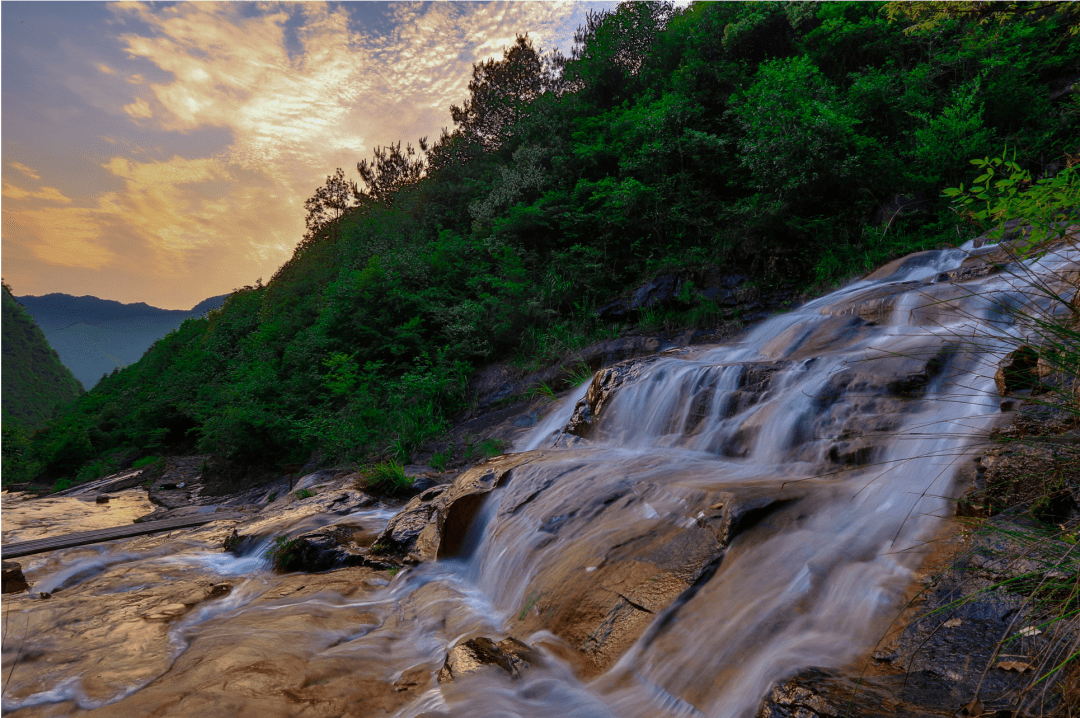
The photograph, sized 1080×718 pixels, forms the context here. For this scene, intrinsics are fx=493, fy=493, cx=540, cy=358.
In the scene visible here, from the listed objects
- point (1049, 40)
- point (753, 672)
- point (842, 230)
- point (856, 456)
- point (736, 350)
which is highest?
point (1049, 40)

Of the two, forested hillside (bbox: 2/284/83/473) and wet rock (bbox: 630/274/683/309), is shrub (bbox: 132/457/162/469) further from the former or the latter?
forested hillside (bbox: 2/284/83/473)

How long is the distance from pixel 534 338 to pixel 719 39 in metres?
12.6

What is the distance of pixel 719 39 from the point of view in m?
16.4

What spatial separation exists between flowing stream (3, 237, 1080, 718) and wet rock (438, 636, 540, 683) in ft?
0.22

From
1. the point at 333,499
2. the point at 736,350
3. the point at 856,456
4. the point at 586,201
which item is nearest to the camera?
the point at 856,456

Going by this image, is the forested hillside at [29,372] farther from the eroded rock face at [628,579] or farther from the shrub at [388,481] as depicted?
the eroded rock face at [628,579]

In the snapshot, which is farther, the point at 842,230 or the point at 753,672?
the point at 842,230

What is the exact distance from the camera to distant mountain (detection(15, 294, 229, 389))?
141875 millimetres

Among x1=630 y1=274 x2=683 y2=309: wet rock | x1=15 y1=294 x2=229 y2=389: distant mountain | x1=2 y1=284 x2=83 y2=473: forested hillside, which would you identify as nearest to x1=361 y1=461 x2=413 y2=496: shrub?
Answer: x1=630 y1=274 x2=683 y2=309: wet rock

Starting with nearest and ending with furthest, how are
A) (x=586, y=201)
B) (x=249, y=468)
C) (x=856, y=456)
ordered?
(x=856, y=456)
(x=249, y=468)
(x=586, y=201)

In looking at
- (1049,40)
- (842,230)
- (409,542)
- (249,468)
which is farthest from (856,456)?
(1049,40)

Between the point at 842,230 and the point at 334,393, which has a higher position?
the point at 842,230

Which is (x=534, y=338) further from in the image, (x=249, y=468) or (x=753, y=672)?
(x=753, y=672)

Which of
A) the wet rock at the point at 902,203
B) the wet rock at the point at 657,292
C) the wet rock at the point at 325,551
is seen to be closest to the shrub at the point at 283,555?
the wet rock at the point at 325,551
